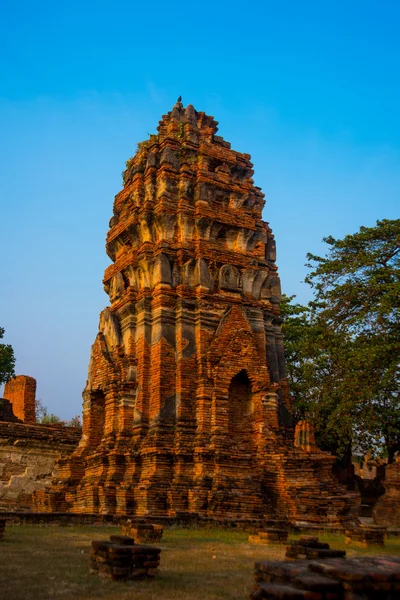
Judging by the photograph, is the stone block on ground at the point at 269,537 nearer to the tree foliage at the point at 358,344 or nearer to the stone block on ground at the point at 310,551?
the stone block on ground at the point at 310,551

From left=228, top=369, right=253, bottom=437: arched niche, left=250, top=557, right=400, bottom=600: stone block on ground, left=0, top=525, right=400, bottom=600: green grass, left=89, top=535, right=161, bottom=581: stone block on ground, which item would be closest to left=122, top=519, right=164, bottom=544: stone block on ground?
left=0, top=525, right=400, bottom=600: green grass

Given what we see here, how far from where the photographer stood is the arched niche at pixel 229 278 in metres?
16.3

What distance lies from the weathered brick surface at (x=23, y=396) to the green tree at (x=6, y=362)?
90.4 inches

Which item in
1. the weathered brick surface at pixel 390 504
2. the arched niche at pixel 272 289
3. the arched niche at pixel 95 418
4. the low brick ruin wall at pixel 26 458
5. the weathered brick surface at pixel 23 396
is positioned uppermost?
the arched niche at pixel 272 289

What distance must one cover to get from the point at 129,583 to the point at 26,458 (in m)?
13.1

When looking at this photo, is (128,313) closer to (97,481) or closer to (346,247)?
(97,481)

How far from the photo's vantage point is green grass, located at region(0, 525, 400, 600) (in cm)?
530

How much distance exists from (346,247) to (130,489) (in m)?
9.61

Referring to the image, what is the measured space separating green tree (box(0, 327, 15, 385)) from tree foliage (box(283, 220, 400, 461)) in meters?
12.5

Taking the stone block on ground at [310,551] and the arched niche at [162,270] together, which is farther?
the arched niche at [162,270]

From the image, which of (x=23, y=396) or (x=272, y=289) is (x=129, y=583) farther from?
(x=23, y=396)

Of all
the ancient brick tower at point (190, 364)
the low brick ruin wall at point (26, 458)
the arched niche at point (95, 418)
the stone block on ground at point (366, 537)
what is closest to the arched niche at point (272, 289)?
the ancient brick tower at point (190, 364)

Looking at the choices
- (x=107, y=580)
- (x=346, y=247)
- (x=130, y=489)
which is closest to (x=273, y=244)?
(x=346, y=247)

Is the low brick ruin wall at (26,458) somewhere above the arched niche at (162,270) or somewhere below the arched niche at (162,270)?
below
